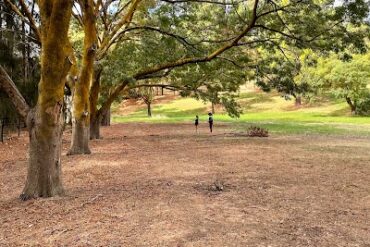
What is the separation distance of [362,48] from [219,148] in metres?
6.75

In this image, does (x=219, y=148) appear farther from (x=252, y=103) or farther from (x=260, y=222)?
(x=252, y=103)

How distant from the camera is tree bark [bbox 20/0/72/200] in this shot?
7969 mm

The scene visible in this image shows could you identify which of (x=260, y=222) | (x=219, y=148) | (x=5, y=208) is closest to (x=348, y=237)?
(x=260, y=222)

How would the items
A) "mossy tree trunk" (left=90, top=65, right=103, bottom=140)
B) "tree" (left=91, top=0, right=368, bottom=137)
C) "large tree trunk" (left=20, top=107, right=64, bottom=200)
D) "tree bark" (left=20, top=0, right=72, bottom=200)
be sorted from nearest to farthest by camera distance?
1. "tree bark" (left=20, top=0, right=72, bottom=200)
2. "large tree trunk" (left=20, top=107, right=64, bottom=200)
3. "tree" (left=91, top=0, right=368, bottom=137)
4. "mossy tree trunk" (left=90, top=65, right=103, bottom=140)

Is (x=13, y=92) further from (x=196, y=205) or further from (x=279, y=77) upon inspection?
(x=279, y=77)

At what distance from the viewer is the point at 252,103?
71562mm

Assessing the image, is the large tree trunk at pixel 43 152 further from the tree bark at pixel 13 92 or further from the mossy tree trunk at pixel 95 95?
the mossy tree trunk at pixel 95 95

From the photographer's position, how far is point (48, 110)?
8352 mm

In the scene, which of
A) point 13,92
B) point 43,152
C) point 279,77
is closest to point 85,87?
point 13,92

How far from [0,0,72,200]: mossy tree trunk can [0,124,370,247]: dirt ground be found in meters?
0.41

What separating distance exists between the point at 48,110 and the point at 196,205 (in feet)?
10.8

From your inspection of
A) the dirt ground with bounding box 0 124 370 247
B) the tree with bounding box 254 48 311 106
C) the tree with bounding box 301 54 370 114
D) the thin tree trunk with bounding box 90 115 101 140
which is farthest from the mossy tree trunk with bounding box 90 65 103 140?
the tree with bounding box 301 54 370 114

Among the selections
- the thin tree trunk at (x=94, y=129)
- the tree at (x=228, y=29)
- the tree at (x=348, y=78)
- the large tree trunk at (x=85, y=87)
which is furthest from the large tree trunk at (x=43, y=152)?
the tree at (x=348, y=78)

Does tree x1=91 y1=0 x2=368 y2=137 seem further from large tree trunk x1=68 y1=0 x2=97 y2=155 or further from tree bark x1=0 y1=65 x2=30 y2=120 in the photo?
tree bark x1=0 y1=65 x2=30 y2=120
